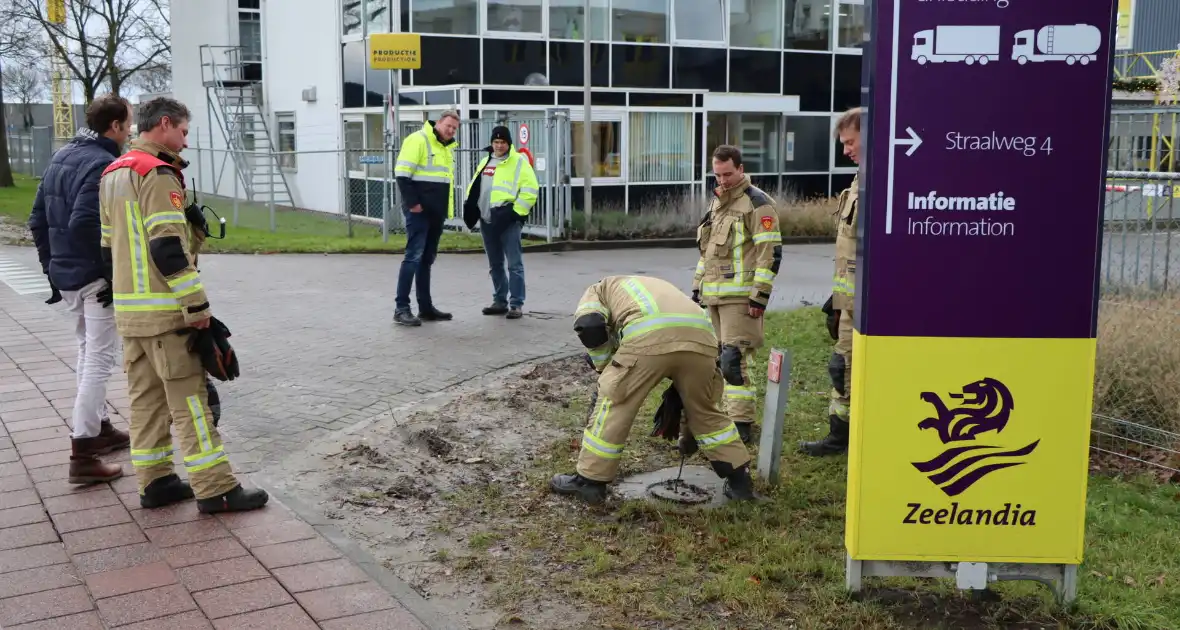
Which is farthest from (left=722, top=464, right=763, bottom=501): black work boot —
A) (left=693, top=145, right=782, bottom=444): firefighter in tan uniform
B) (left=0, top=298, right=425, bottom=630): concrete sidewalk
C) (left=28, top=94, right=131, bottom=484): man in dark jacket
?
(left=28, top=94, right=131, bottom=484): man in dark jacket

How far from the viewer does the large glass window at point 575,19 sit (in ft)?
72.9

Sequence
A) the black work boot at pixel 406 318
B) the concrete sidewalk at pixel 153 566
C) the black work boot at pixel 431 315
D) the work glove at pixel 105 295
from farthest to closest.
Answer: the black work boot at pixel 431 315, the black work boot at pixel 406 318, the work glove at pixel 105 295, the concrete sidewalk at pixel 153 566

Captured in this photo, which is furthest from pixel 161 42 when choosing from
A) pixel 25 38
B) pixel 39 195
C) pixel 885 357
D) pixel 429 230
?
pixel 885 357

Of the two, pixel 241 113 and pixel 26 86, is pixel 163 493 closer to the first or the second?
pixel 241 113

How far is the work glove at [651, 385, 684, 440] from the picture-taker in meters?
5.84

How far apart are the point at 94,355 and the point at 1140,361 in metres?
6.02

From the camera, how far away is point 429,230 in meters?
10.6

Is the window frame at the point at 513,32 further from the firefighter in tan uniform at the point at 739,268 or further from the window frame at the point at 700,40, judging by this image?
the firefighter in tan uniform at the point at 739,268

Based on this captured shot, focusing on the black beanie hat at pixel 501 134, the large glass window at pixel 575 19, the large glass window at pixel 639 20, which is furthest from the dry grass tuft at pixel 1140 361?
the large glass window at pixel 639 20

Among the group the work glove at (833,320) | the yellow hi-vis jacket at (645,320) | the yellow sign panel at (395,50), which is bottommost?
the work glove at (833,320)

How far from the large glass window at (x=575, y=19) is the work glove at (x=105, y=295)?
1722 cm

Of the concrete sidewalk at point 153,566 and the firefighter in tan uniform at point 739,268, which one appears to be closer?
the concrete sidewalk at point 153,566

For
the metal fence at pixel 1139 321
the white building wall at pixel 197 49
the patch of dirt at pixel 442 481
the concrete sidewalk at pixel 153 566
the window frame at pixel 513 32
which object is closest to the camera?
the concrete sidewalk at pixel 153 566

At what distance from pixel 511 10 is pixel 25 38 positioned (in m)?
25.8
